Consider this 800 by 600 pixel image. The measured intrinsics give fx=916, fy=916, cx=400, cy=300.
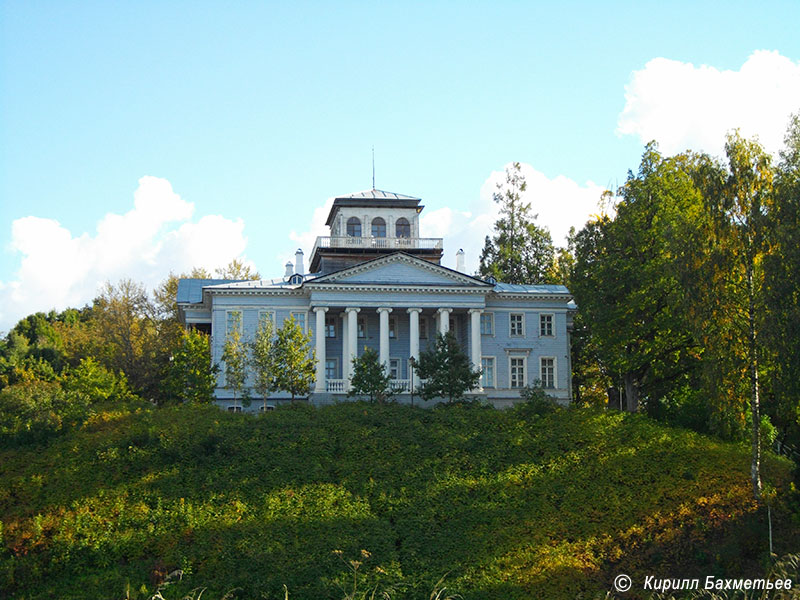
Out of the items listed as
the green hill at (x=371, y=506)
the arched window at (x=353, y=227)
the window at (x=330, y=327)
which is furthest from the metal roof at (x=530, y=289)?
the green hill at (x=371, y=506)

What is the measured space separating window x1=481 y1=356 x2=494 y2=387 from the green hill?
13327 millimetres

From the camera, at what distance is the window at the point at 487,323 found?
5034cm

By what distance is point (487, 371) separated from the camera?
49.9m

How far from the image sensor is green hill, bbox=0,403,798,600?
24703mm

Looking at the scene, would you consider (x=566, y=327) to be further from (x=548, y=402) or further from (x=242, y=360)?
(x=242, y=360)

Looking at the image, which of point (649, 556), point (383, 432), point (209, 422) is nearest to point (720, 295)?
point (649, 556)

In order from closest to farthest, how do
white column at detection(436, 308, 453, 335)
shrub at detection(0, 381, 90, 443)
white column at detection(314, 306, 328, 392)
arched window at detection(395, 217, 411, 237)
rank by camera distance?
shrub at detection(0, 381, 90, 443), white column at detection(314, 306, 328, 392), white column at detection(436, 308, 453, 335), arched window at detection(395, 217, 411, 237)

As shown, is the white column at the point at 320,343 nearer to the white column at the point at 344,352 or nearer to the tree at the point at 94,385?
the white column at the point at 344,352

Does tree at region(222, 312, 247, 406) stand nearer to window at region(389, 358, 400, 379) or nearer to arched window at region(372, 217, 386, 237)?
window at region(389, 358, 400, 379)

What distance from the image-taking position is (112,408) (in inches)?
1444

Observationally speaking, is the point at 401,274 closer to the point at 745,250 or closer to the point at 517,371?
the point at 517,371

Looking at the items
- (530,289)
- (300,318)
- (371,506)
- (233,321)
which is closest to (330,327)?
(300,318)

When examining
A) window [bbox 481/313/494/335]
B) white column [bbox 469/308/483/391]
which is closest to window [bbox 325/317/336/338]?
white column [bbox 469/308/483/391]

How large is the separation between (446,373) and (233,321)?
42.8 feet
